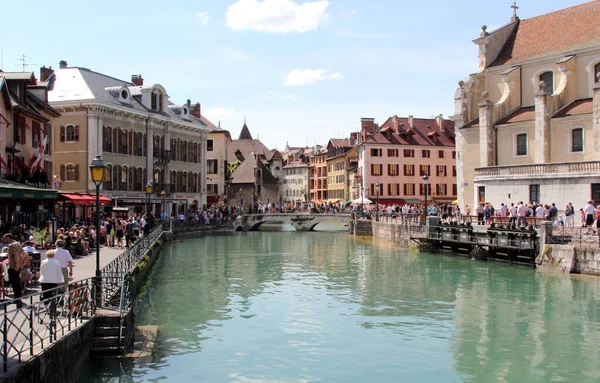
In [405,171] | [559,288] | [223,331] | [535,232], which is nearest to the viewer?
[223,331]

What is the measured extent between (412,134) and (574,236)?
176 feet

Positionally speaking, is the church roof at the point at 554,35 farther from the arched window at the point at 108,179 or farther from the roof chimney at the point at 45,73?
the roof chimney at the point at 45,73

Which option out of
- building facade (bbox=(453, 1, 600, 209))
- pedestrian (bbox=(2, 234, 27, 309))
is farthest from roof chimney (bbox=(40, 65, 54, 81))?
pedestrian (bbox=(2, 234, 27, 309))

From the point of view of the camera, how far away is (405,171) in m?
82.4

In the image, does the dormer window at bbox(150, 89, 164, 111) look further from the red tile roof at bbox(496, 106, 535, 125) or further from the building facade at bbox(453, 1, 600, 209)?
the red tile roof at bbox(496, 106, 535, 125)

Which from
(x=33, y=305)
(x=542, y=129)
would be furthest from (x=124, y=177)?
(x=33, y=305)

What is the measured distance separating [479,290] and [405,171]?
57.2 m

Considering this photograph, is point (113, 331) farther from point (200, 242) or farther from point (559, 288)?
point (200, 242)

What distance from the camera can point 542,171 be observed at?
38.3 m

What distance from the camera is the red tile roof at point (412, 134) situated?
8181cm

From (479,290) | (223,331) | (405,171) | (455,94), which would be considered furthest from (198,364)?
(405,171)

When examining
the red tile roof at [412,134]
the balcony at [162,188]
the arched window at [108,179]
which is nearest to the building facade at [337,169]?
the red tile roof at [412,134]

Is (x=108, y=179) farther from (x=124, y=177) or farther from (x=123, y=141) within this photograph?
(x=123, y=141)

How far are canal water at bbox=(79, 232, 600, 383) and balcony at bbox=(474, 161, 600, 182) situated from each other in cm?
760
